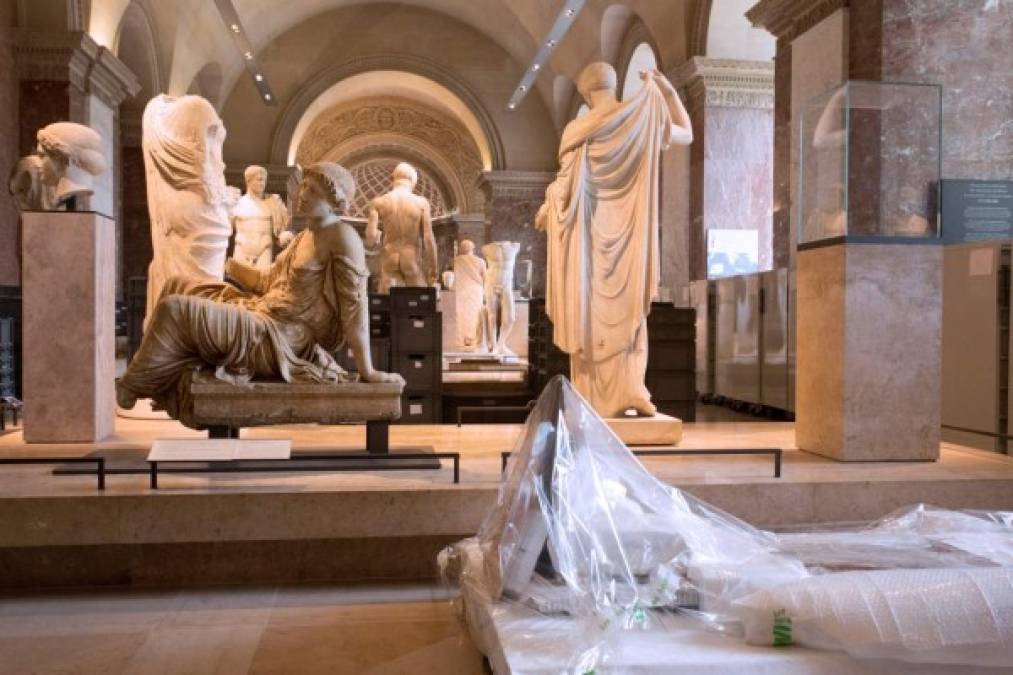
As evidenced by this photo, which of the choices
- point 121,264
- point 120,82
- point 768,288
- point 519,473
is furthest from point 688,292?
point 519,473

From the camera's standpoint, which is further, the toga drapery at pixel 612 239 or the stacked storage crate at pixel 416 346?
the stacked storage crate at pixel 416 346

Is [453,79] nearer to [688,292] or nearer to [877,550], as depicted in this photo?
[688,292]

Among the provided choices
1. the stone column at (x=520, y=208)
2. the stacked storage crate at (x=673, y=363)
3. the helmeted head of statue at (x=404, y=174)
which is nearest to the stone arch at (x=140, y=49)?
the helmeted head of statue at (x=404, y=174)

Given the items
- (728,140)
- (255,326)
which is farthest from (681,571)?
(728,140)

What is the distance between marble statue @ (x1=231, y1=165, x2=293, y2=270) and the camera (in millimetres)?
12492

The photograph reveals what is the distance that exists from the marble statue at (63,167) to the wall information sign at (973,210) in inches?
276

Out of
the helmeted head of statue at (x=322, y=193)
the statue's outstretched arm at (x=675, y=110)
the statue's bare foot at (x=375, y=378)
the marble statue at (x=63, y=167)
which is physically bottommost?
the statue's bare foot at (x=375, y=378)

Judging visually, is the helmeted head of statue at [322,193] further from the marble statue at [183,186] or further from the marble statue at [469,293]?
the marble statue at [469,293]

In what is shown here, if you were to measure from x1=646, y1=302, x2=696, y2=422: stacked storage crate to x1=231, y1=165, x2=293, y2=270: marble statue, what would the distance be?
17.2ft

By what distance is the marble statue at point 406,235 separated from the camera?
13086 mm

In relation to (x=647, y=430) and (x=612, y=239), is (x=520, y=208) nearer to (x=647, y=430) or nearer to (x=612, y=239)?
(x=612, y=239)

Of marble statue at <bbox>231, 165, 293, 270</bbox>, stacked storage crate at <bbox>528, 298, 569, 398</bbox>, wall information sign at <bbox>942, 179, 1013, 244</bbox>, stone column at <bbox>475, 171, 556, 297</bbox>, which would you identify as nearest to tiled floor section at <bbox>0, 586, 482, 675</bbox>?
stacked storage crate at <bbox>528, 298, 569, 398</bbox>

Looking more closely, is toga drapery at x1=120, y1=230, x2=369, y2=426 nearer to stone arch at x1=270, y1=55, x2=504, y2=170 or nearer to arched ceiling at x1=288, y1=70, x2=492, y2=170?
stone arch at x1=270, y1=55, x2=504, y2=170

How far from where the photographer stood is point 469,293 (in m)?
17.5
